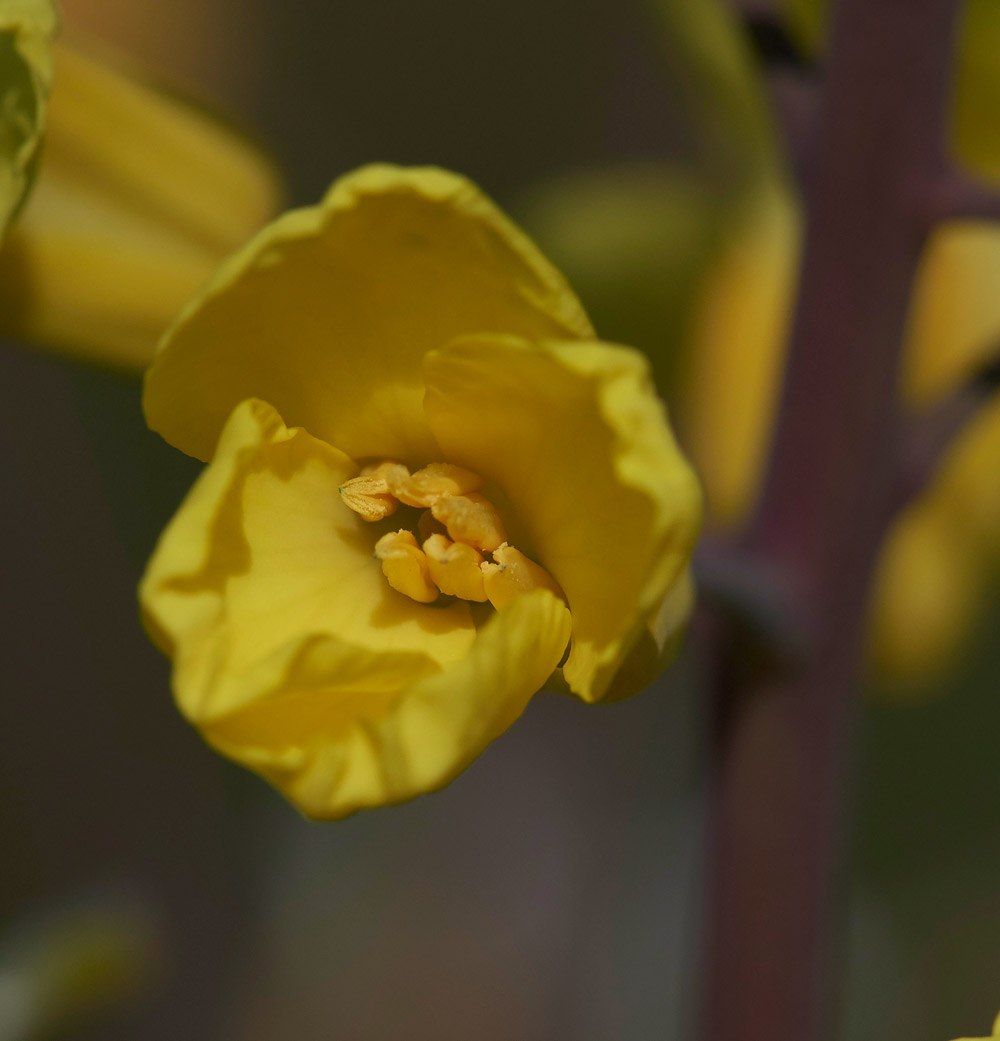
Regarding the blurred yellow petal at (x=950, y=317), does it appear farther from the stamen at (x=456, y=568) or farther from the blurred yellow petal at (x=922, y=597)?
the stamen at (x=456, y=568)

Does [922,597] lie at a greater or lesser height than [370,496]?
lesser

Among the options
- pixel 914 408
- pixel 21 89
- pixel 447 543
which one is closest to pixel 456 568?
pixel 447 543

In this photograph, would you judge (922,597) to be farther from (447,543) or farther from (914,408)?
(447,543)

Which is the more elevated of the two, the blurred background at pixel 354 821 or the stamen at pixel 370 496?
the stamen at pixel 370 496

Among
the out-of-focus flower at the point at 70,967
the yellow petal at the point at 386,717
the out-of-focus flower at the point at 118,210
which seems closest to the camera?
the yellow petal at the point at 386,717

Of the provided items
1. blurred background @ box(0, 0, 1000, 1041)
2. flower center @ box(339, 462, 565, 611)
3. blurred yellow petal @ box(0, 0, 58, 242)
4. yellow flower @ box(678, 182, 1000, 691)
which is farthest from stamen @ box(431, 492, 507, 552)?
blurred background @ box(0, 0, 1000, 1041)

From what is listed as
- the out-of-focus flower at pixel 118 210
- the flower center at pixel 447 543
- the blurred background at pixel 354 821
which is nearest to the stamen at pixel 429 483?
the flower center at pixel 447 543

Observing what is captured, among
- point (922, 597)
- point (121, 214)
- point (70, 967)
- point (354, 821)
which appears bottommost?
point (354, 821)

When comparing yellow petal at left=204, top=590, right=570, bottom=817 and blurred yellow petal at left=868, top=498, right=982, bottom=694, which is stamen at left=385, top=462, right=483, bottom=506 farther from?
blurred yellow petal at left=868, top=498, right=982, bottom=694
